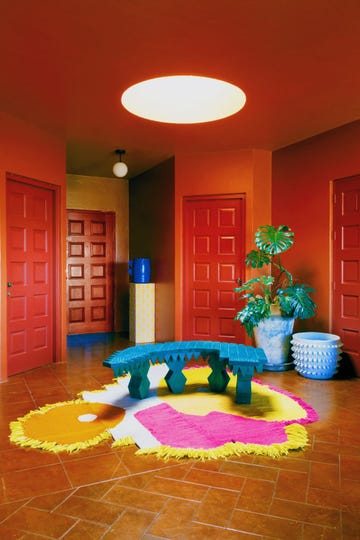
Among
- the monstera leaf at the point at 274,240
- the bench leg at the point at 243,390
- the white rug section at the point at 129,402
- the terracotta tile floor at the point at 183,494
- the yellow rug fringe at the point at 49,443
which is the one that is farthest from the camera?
the monstera leaf at the point at 274,240

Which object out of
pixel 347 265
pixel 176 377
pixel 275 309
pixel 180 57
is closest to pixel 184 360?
pixel 176 377

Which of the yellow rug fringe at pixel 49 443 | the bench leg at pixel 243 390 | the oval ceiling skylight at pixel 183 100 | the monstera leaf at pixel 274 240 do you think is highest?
the oval ceiling skylight at pixel 183 100

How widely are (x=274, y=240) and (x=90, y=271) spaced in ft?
11.8

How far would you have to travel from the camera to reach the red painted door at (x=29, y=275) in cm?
452

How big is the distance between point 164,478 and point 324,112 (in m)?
3.63

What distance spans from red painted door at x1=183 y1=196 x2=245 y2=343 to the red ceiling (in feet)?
3.95

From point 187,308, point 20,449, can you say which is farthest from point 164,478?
point 187,308

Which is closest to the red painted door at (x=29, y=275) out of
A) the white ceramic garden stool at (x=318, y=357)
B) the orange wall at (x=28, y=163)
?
the orange wall at (x=28, y=163)

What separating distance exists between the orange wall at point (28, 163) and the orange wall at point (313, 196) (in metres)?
2.74

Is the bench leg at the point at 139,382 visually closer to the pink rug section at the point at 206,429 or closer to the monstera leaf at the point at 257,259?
the pink rug section at the point at 206,429

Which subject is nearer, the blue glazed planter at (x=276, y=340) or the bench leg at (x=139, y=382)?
the bench leg at (x=139, y=382)

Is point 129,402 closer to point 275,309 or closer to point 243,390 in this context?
point 243,390

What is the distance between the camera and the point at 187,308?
5930 millimetres

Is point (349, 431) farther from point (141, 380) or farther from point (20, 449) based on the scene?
point (20, 449)
